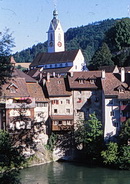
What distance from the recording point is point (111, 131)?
4422cm

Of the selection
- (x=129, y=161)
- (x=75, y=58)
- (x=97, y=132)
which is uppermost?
(x=75, y=58)

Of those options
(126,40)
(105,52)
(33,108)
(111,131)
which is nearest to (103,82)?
(111,131)

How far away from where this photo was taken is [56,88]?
154 feet

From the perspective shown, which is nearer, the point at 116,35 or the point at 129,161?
the point at 129,161

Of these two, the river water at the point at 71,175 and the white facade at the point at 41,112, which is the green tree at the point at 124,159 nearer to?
the river water at the point at 71,175

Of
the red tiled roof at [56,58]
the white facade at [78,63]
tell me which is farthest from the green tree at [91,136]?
the red tiled roof at [56,58]

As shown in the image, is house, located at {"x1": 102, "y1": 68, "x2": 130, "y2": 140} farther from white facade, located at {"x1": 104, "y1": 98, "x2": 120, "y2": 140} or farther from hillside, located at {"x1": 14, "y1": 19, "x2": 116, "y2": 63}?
hillside, located at {"x1": 14, "y1": 19, "x2": 116, "y2": 63}

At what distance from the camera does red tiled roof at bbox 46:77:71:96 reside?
46.4 meters

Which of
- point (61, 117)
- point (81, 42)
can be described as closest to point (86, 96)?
point (61, 117)

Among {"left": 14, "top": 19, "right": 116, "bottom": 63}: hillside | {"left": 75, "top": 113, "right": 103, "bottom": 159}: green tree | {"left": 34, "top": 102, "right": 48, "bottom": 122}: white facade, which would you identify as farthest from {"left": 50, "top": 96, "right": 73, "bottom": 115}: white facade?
{"left": 14, "top": 19, "right": 116, "bottom": 63}: hillside

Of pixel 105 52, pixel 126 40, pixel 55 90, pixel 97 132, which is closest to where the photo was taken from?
pixel 97 132

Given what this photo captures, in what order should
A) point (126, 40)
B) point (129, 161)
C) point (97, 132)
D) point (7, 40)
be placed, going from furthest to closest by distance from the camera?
point (126, 40) < point (97, 132) < point (129, 161) < point (7, 40)

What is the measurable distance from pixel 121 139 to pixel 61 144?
726 centimetres

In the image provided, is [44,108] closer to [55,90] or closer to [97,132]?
[55,90]
